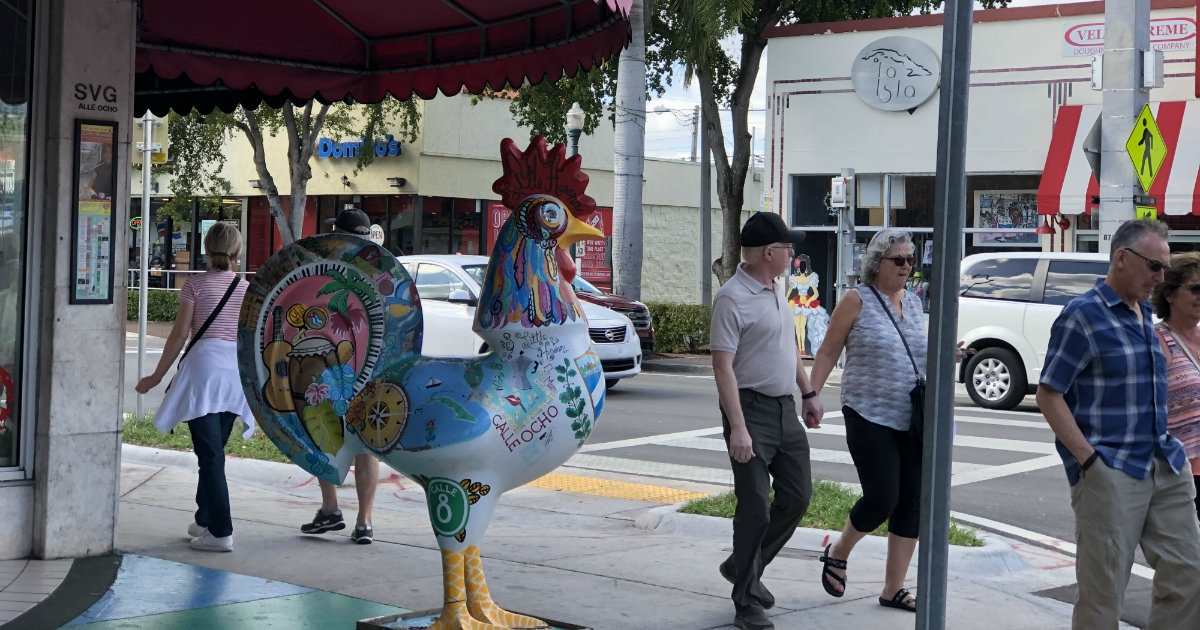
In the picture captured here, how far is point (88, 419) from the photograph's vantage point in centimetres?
670

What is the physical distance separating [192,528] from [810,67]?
1933 cm

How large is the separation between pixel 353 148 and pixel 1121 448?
31.1 metres

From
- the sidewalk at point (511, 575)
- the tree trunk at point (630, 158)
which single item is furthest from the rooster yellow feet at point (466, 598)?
the tree trunk at point (630, 158)

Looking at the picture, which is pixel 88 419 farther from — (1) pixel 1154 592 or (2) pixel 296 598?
(1) pixel 1154 592

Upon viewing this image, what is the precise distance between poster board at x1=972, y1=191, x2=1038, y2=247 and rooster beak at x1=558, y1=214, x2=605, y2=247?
19106 millimetres

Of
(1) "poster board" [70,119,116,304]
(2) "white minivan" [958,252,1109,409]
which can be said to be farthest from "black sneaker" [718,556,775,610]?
(2) "white minivan" [958,252,1109,409]

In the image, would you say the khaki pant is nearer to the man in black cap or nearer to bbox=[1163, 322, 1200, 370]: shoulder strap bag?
bbox=[1163, 322, 1200, 370]: shoulder strap bag

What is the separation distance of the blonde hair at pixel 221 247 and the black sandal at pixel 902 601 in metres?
4.00

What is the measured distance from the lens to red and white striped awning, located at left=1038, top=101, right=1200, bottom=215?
67.5ft

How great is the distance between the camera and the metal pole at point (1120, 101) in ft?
41.3

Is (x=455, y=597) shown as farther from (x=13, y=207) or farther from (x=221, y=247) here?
(x=13, y=207)

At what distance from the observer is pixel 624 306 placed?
1938cm

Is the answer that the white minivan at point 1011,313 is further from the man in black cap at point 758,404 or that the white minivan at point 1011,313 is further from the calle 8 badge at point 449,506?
the calle 8 badge at point 449,506

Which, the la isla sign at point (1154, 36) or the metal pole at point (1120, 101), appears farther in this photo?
the la isla sign at point (1154, 36)
